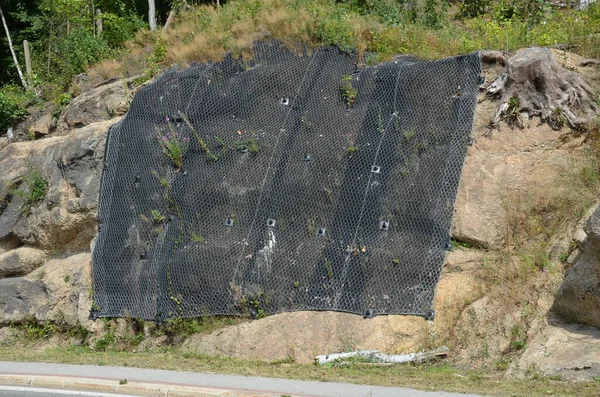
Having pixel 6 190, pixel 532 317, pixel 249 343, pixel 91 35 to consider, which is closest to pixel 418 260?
pixel 532 317

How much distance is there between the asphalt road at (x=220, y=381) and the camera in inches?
330

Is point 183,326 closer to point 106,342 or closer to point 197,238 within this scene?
point 197,238

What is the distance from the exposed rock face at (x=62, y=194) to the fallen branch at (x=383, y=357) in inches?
230

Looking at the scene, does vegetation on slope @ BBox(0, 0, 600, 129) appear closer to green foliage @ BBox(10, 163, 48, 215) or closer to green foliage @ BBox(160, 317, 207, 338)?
green foliage @ BBox(10, 163, 48, 215)

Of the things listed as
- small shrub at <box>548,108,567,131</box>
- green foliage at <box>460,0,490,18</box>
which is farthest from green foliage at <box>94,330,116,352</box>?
green foliage at <box>460,0,490,18</box>

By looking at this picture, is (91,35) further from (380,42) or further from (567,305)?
(567,305)

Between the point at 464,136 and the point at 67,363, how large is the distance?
21.1ft

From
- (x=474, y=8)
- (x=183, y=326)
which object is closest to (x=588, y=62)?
(x=474, y=8)

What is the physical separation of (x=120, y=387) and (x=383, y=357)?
10.6ft

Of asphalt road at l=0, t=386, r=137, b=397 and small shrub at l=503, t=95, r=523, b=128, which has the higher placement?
small shrub at l=503, t=95, r=523, b=128

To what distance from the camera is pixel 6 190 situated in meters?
15.7

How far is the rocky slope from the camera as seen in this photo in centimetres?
970

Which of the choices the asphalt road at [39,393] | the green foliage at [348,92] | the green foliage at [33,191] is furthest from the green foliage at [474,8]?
the asphalt road at [39,393]

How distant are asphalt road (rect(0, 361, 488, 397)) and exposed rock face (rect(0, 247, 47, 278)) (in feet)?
13.2
